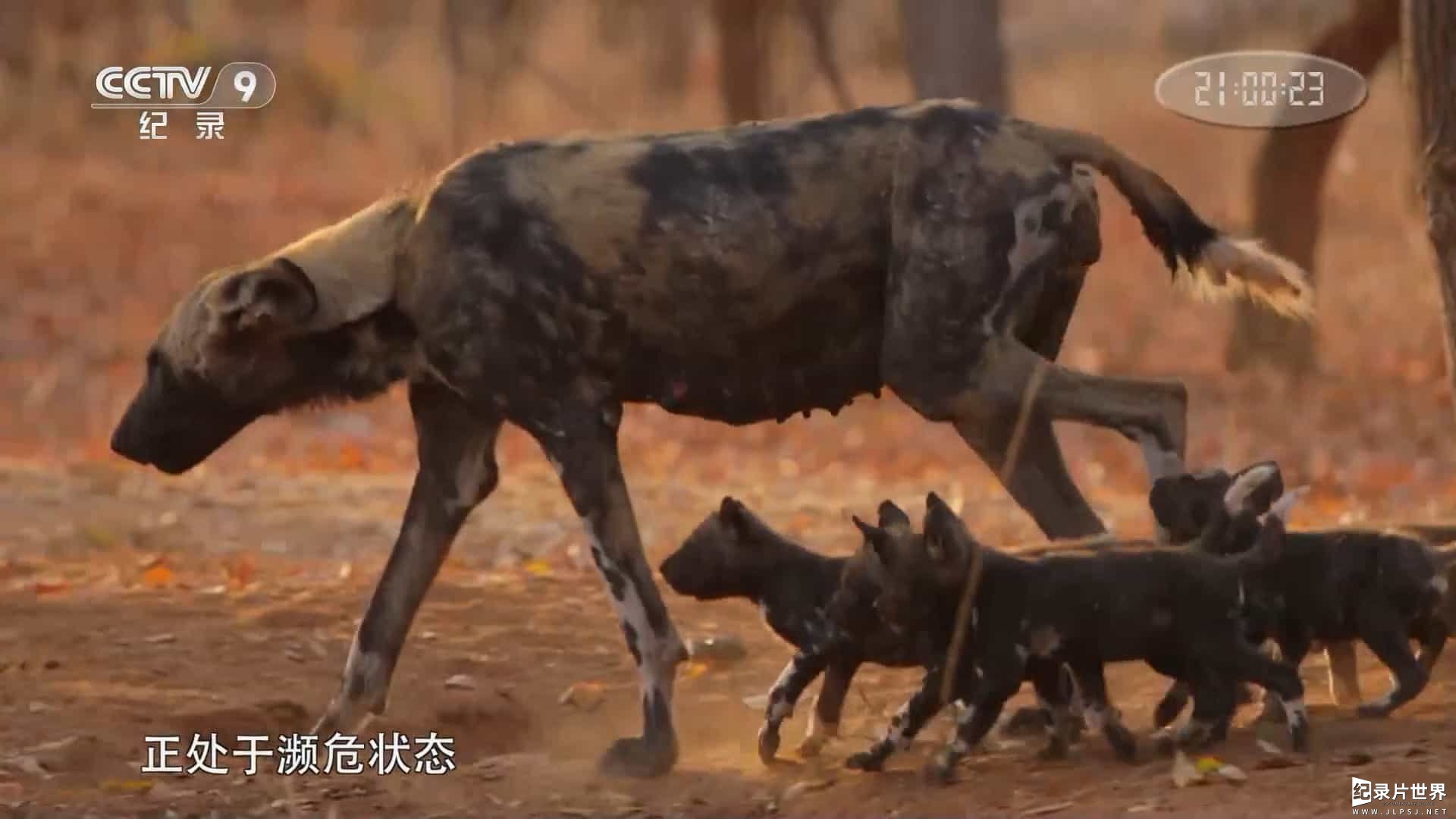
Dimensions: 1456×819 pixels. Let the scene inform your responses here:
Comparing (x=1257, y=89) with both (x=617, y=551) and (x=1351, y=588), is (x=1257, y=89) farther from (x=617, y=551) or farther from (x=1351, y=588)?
(x=617, y=551)

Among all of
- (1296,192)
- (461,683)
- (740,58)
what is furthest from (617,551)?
(740,58)

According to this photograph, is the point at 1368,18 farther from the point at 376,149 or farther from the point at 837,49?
the point at 837,49

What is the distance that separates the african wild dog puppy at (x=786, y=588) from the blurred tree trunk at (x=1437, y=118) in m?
1.96

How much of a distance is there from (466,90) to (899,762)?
14043mm

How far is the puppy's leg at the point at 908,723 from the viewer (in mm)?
5340

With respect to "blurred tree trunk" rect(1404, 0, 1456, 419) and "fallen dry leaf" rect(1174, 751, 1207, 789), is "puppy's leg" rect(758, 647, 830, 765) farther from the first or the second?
"blurred tree trunk" rect(1404, 0, 1456, 419)

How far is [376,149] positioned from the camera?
19.0 meters

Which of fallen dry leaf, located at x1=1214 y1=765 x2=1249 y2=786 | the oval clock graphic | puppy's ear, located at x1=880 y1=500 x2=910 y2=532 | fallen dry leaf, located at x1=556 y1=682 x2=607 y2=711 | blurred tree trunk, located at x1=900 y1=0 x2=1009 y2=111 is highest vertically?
blurred tree trunk, located at x1=900 y1=0 x2=1009 y2=111

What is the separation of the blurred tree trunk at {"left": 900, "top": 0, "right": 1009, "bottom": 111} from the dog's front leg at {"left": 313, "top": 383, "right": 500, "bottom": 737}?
692cm

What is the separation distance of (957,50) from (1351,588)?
7730 millimetres

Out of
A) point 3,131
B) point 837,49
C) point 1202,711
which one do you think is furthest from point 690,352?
point 837,49

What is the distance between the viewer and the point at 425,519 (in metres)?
6.34

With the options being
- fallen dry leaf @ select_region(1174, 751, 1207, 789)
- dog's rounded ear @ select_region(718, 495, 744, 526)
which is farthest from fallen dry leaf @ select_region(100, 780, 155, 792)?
fallen dry leaf @ select_region(1174, 751, 1207, 789)

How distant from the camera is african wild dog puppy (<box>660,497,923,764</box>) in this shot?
5.66m
